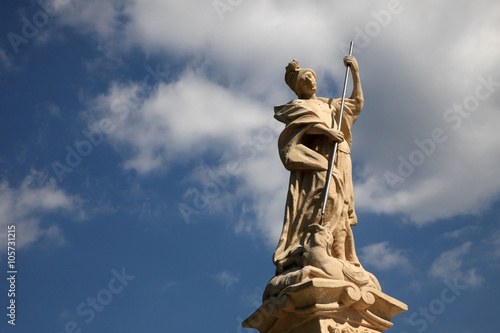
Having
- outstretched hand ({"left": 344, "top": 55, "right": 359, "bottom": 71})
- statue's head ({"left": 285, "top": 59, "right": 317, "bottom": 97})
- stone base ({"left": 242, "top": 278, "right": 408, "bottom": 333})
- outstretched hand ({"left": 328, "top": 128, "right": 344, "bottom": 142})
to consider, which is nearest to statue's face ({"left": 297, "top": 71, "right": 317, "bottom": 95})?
statue's head ({"left": 285, "top": 59, "right": 317, "bottom": 97})

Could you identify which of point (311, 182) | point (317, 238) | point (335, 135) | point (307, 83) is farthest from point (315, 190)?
point (307, 83)

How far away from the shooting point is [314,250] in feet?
28.6

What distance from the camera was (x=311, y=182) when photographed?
32.2 ft

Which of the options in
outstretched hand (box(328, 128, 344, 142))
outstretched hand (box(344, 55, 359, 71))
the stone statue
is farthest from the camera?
outstretched hand (box(344, 55, 359, 71))

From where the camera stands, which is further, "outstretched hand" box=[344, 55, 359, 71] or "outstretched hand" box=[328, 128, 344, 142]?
"outstretched hand" box=[344, 55, 359, 71]

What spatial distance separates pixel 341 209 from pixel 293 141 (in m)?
1.42

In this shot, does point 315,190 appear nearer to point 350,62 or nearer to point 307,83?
point 307,83

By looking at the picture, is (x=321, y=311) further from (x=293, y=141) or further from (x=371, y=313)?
(x=293, y=141)

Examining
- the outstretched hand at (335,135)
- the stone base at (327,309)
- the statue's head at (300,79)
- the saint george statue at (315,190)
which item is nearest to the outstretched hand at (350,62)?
the saint george statue at (315,190)

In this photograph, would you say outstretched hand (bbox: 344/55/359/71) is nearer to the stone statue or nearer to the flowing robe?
the stone statue

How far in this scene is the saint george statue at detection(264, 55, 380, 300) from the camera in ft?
28.7

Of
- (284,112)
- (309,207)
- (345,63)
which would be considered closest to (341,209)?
(309,207)

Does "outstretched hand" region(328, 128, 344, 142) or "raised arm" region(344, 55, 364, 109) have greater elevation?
"raised arm" region(344, 55, 364, 109)

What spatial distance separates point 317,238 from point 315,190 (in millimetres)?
1106
